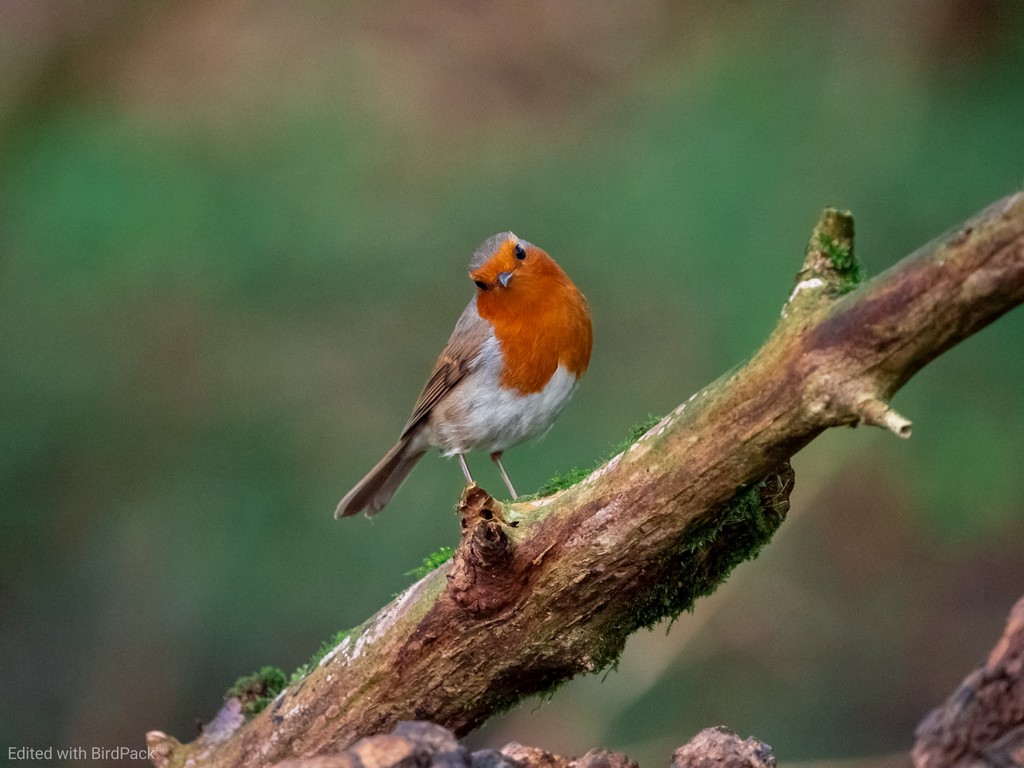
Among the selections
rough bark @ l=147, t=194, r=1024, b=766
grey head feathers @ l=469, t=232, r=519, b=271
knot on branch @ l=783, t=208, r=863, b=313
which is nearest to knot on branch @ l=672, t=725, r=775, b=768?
rough bark @ l=147, t=194, r=1024, b=766

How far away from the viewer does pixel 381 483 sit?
175 inches

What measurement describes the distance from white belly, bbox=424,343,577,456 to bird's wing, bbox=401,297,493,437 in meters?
0.04

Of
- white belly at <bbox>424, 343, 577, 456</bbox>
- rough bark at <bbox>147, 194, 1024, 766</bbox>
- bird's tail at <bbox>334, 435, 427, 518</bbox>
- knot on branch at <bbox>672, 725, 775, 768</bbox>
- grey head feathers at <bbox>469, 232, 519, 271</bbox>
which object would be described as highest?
grey head feathers at <bbox>469, 232, 519, 271</bbox>

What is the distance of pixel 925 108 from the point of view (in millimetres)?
5422

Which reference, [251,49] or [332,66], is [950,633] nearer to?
[332,66]

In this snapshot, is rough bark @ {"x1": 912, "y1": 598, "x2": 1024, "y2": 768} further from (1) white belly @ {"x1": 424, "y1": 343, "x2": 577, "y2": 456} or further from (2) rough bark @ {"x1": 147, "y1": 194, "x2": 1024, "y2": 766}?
(1) white belly @ {"x1": 424, "y1": 343, "x2": 577, "y2": 456}

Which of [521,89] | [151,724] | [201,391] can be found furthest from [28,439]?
[521,89]

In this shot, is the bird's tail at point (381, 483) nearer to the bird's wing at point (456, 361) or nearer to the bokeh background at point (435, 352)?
the bird's wing at point (456, 361)

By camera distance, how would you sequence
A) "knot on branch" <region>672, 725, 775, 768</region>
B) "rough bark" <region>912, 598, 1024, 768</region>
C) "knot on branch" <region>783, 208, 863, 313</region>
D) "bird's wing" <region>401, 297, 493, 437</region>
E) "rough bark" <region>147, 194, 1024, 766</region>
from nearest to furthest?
"rough bark" <region>912, 598, 1024, 768</region> < "rough bark" <region>147, 194, 1024, 766</region> < "knot on branch" <region>783, 208, 863, 313</region> < "knot on branch" <region>672, 725, 775, 768</region> < "bird's wing" <region>401, 297, 493, 437</region>

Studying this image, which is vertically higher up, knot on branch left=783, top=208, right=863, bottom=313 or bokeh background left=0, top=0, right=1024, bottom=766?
bokeh background left=0, top=0, right=1024, bottom=766

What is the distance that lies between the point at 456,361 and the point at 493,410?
239 mm

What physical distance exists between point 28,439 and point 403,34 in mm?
3256

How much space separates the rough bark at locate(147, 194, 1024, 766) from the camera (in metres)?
1.98

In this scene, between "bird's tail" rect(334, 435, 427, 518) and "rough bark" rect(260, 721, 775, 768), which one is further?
"bird's tail" rect(334, 435, 427, 518)
